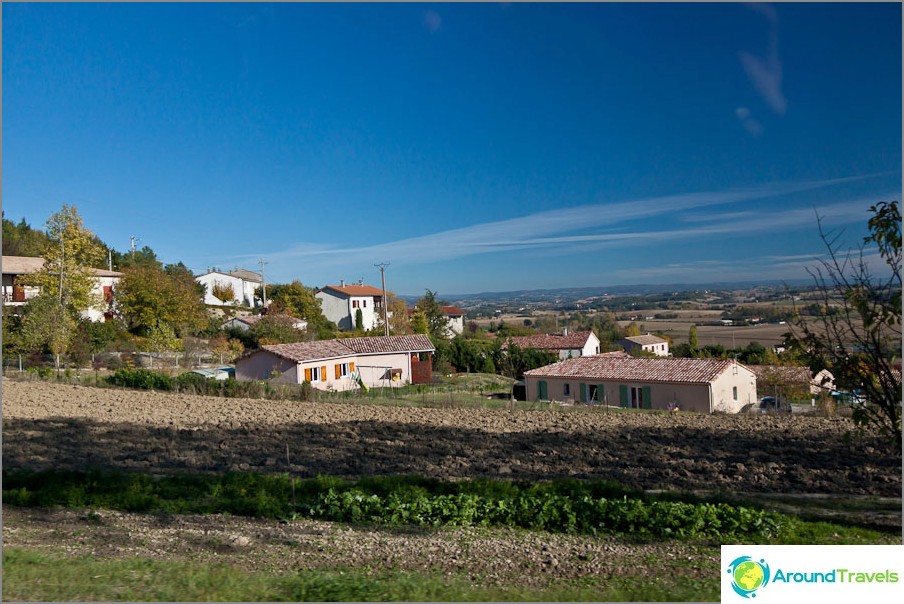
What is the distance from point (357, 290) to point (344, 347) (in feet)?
91.1

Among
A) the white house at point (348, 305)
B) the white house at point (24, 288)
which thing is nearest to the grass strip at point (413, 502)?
the white house at point (24, 288)

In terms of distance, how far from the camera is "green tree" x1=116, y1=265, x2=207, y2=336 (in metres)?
39.0

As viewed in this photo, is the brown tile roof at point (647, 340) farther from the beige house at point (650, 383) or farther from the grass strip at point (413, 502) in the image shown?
the grass strip at point (413, 502)

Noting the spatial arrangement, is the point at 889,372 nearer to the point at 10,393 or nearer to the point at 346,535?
the point at 346,535

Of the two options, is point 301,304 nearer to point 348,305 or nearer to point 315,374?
point 348,305

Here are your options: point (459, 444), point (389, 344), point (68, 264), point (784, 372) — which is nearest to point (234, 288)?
point (68, 264)

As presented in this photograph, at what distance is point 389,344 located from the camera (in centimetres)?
3562

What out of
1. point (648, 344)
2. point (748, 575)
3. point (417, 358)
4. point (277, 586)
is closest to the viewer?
point (748, 575)

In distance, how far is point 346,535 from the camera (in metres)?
7.34

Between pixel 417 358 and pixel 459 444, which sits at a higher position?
pixel 417 358

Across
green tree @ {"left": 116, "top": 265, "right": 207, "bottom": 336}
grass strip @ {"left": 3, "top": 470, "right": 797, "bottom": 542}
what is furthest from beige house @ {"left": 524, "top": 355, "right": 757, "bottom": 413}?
green tree @ {"left": 116, "top": 265, "right": 207, "bottom": 336}

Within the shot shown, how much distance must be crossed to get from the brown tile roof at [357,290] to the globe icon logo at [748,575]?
55147 mm

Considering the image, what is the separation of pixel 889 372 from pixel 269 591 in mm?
6513

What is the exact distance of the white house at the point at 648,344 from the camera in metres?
48.3
